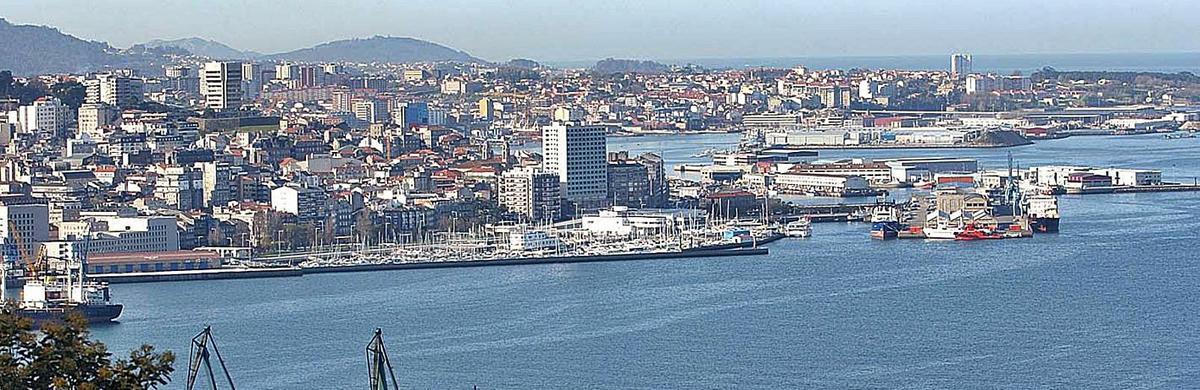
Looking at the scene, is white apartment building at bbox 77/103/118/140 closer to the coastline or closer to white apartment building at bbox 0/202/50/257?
white apartment building at bbox 0/202/50/257

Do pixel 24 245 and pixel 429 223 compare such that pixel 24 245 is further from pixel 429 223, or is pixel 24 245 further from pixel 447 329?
pixel 447 329

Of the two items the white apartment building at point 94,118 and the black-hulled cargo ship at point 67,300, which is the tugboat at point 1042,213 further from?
the white apartment building at point 94,118

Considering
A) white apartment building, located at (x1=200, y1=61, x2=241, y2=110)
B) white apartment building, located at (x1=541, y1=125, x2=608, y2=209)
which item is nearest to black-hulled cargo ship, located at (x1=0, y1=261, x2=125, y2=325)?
white apartment building, located at (x1=541, y1=125, x2=608, y2=209)

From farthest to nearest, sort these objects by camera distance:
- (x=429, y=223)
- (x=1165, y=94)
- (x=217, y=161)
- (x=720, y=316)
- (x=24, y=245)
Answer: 1. (x=1165, y=94)
2. (x=217, y=161)
3. (x=429, y=223)
4. (x=24, y=245)
5. (x=720, y=316)

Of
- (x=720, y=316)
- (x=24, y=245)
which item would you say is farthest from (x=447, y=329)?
(x=24, y=245)

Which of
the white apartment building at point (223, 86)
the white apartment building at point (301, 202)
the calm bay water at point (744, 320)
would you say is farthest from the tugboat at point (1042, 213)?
the white apartment building at point (223, 86)

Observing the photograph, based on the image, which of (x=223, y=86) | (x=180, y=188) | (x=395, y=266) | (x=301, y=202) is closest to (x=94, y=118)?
(x=223, y=86)
